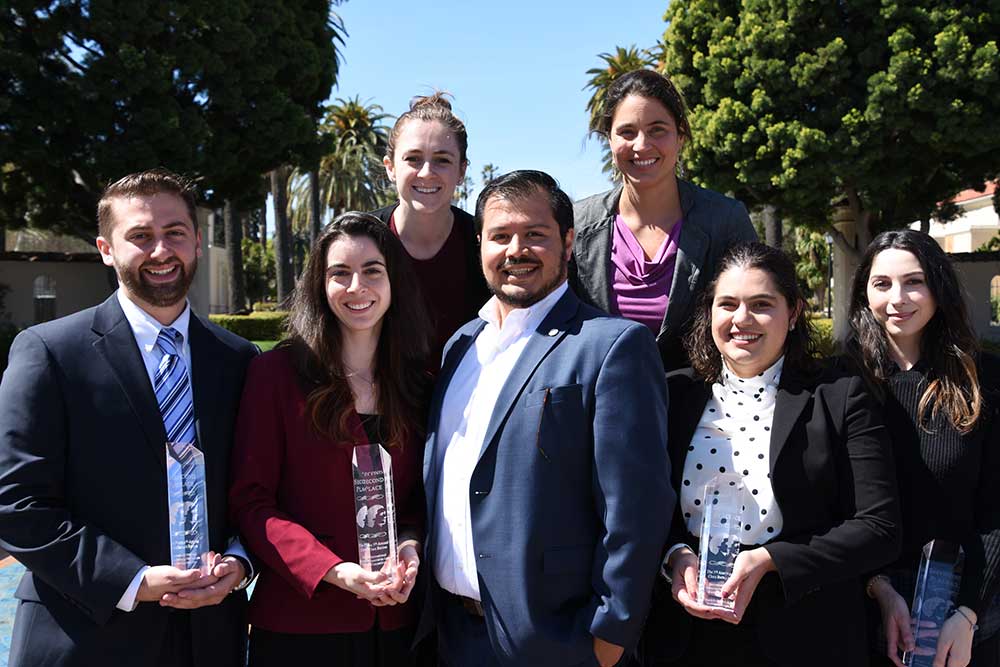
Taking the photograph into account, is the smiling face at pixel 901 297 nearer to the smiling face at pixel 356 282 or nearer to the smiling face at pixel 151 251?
the smiling face at pixel 356 282

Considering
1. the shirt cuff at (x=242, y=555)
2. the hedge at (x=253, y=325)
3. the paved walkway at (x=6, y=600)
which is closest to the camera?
the shirt cuff at (x=242, y=555)

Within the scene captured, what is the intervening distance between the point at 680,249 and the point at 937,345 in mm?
1132

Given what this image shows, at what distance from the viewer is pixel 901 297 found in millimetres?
3207

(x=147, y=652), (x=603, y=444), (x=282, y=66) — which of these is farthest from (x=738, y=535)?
(x=282, y=66)

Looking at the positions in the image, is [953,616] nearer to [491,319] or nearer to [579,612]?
[579,612]

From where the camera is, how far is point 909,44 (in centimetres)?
1825

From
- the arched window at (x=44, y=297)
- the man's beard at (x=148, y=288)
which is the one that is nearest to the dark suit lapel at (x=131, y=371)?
the man's beard at (x=148, y=288)

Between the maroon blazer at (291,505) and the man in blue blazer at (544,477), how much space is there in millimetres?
286

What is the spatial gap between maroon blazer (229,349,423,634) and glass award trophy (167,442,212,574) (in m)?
0.19

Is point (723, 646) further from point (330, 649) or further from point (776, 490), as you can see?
point (330, 649)

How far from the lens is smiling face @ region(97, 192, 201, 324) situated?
298cm

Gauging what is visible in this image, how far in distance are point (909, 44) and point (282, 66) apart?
15147 millimetres

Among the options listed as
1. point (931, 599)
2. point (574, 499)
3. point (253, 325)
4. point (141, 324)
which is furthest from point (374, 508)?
point (253, 325)

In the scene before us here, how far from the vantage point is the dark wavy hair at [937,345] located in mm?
3100
